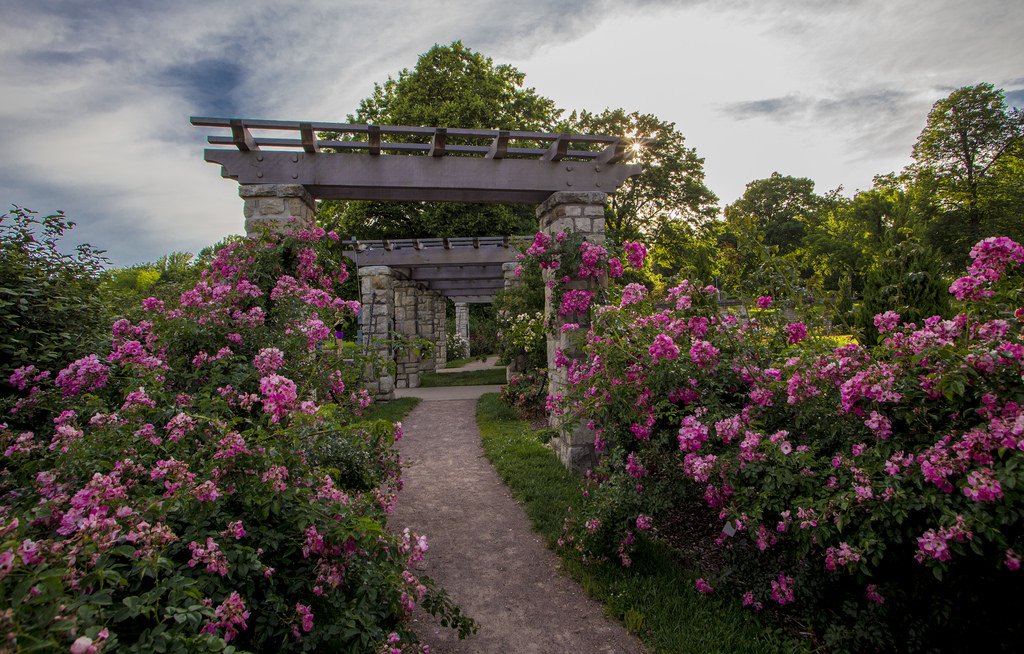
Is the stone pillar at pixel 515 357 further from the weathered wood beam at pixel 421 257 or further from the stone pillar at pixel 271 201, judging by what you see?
the stone pillar at pixel 271 201

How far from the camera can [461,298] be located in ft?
84.9

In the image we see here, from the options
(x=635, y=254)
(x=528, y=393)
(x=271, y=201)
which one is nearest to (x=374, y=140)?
A: (x=271, y=201)

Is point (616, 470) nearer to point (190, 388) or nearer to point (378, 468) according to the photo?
point (378, 468)

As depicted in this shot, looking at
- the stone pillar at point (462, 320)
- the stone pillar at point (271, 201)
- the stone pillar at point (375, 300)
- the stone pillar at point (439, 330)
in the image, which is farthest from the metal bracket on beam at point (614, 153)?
the stone pillar at point (462, 320)

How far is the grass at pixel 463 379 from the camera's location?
1547 cm

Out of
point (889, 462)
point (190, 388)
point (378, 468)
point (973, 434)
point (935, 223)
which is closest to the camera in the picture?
point (973, 434)

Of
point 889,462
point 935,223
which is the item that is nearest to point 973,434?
point 889,462

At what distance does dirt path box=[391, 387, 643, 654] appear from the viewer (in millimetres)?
3055

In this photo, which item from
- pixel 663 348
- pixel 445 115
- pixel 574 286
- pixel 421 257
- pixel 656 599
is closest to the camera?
pixel 656 599

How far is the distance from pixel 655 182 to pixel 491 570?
17.9 m

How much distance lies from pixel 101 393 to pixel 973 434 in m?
4.57

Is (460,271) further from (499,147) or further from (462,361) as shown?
(462,361)

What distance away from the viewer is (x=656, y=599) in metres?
3.30

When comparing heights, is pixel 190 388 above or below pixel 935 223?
below
